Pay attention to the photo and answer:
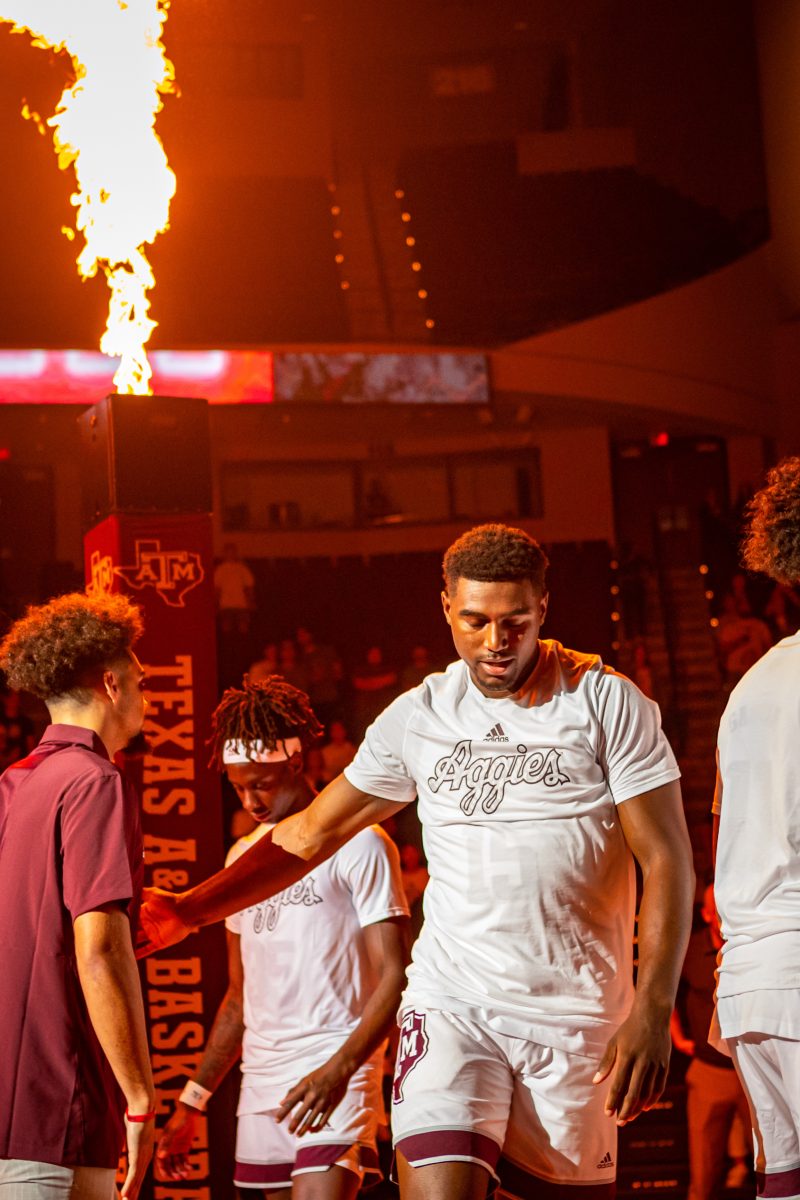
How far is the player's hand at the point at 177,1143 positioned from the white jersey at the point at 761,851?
8.21 feet

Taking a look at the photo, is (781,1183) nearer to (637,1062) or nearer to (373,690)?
(637,1062)

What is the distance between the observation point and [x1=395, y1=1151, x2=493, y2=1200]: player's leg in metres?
3.01

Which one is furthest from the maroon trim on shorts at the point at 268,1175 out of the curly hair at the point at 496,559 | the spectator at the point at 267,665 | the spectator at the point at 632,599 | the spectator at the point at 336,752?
the spectator at the point at 632,599

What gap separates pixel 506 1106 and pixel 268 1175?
5.03 feet

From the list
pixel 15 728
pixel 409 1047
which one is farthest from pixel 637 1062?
pixel 15 728

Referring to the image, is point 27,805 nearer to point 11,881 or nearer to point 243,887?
point 11,881

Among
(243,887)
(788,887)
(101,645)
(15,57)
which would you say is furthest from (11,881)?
(15,57)

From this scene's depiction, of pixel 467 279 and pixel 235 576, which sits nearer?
pixel 235 576

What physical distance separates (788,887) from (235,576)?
14.2m

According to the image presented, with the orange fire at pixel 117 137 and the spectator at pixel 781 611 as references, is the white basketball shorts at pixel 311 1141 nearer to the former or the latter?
the orange fire at pixel 117 137

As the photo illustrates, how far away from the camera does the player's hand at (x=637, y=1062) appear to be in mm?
2920

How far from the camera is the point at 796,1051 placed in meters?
2.84

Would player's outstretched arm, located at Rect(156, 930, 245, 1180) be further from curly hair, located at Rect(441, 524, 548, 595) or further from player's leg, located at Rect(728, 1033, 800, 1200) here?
player's leg, located at Rect(728, 1033, 800, 1200)

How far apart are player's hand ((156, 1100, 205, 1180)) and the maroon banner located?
0.52 m
